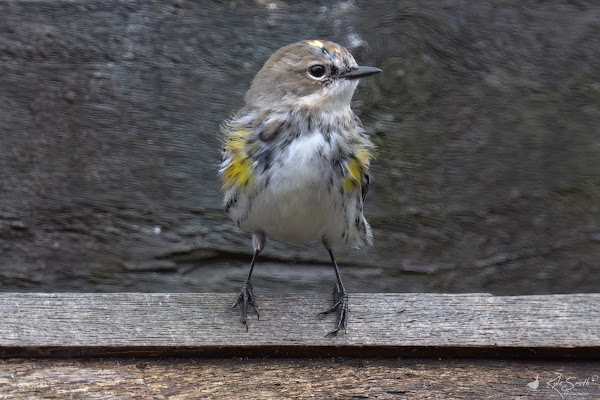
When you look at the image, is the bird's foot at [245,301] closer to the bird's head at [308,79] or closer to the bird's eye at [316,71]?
the bird's head at [308,79]

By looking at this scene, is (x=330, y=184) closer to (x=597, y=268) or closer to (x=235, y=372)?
(x=235, y=372)

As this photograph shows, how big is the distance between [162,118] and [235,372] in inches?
31.1

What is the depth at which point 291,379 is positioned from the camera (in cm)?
187

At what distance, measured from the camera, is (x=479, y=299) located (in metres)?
2.00

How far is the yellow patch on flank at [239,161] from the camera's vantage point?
2080 mm

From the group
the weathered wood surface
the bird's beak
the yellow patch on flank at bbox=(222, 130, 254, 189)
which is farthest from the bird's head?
the weathered wood surface

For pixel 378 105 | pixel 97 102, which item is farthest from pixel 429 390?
pixel 97 102

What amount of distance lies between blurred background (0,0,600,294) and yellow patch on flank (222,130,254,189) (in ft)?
0.61

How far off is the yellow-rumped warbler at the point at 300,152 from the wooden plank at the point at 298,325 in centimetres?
8

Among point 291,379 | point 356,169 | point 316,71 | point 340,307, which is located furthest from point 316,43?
point 291,379

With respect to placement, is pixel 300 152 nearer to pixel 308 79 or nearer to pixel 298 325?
pixel 308 79

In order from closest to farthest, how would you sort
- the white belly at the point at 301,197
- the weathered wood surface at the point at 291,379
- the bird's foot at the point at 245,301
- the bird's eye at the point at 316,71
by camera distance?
the weathered wood surface at the point at 291,379 < the bird's foot at the point at 245,301 < the white belly at the point at 301,197 < the bird's eye at the point at 316,71

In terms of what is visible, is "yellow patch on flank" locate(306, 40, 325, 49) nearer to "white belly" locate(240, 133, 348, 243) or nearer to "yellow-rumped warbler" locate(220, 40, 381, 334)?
"yellow-rumped warbler" locate(220, 40, 381, 334)

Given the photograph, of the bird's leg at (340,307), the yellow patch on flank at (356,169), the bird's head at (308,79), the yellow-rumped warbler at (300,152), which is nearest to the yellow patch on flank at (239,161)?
the yellow-rumped warbler at (300,152)
